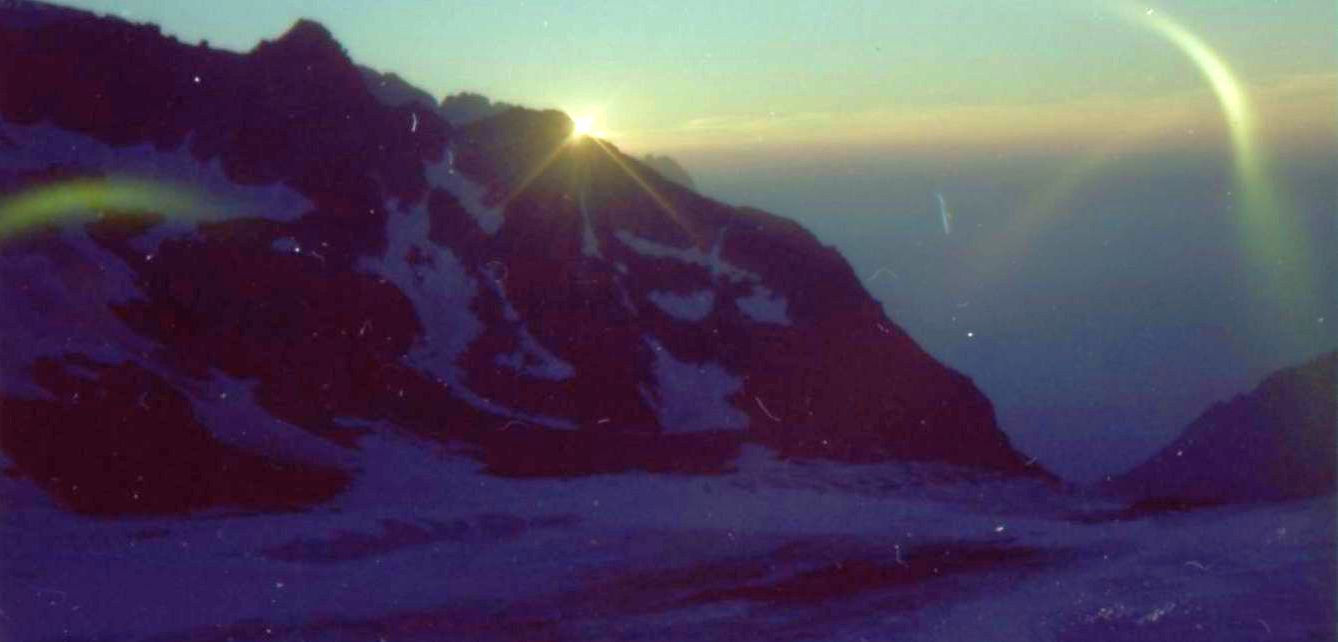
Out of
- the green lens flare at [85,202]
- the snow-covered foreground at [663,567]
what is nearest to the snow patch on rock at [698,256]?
the green lens flare at [85,202]

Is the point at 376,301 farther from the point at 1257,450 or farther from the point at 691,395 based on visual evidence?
the point at 1257,450

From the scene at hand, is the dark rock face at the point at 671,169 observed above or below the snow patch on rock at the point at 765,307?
above

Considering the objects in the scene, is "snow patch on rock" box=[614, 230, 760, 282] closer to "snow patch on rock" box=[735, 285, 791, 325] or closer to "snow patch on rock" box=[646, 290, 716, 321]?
"snow patch on rock" box=[735, 285, 791, 325]

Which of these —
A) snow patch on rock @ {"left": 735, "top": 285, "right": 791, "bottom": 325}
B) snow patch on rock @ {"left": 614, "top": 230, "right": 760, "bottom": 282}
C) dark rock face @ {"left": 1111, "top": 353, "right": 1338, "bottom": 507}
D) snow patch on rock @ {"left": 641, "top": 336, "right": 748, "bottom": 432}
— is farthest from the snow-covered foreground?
snow patch on rock @ {"left": 614, "top": 230, "right": 760, "bottom": 282}

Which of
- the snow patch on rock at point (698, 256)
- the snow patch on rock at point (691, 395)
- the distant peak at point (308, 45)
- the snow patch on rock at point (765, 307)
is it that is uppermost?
the distant peak at point (308, 45)

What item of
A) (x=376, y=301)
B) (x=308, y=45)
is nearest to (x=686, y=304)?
(x=376, y=301)

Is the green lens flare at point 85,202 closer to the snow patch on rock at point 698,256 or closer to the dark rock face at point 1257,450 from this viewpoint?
the snow patch on rock at point 698,256
